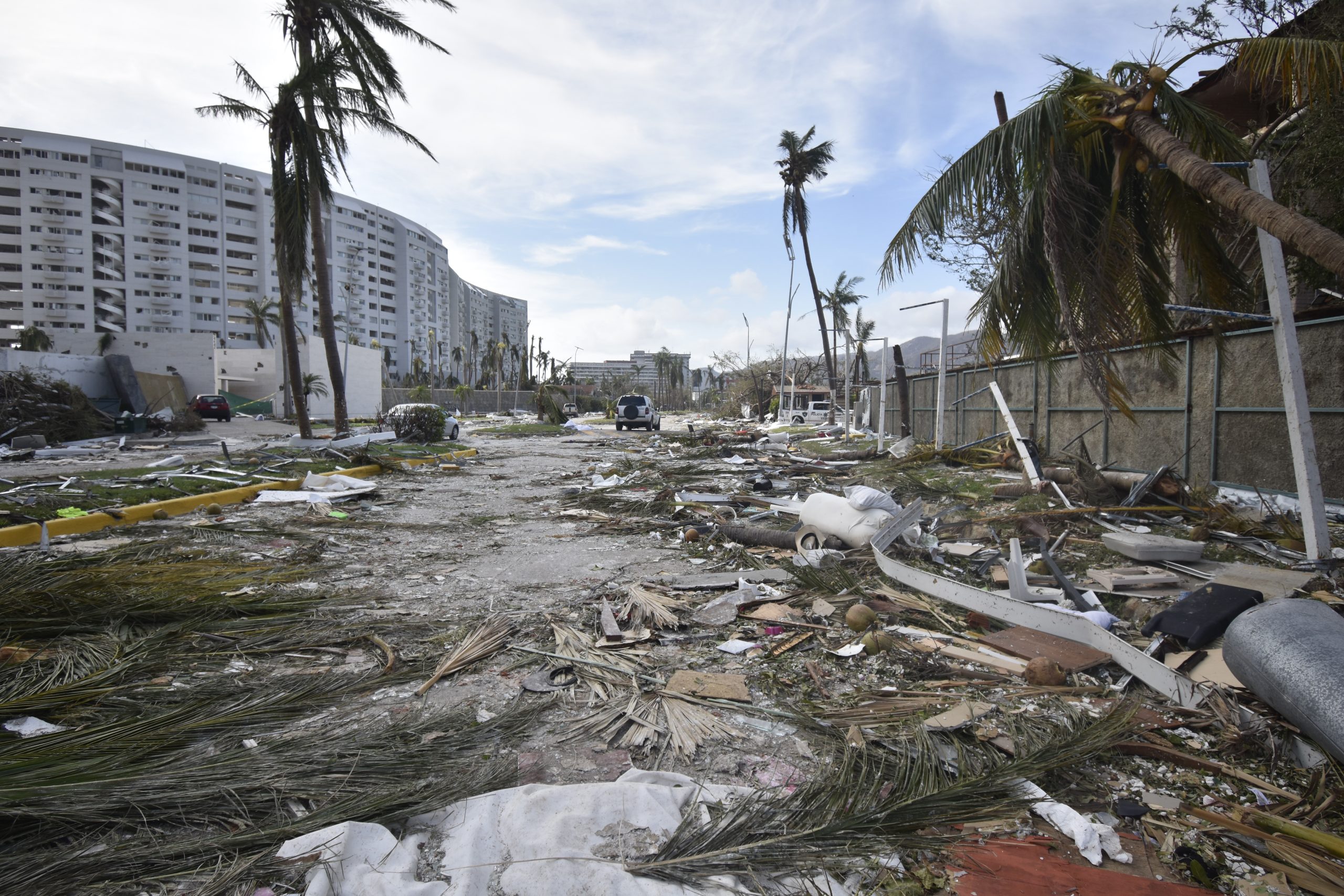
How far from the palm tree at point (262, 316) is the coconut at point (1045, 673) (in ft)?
243

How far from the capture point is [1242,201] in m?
5.00

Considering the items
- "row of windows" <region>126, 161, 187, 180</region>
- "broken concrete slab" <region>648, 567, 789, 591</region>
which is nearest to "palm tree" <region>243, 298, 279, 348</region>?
"row of windows" <region>126, 161, 187, 180</region>

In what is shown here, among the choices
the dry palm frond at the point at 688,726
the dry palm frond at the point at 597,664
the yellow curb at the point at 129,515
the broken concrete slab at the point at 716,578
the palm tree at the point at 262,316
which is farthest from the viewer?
the palm tree at the point at 262,316

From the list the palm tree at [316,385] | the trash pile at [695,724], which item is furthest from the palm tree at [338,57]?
the palm tree at [316,385]

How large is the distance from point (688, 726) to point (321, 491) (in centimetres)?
865

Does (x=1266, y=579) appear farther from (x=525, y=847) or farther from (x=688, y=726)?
(x=525, y=847)

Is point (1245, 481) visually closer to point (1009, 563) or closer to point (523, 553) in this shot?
point (1009, 563)

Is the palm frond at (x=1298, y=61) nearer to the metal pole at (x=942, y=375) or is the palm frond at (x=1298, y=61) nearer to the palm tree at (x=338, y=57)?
the metal pole at (x=942, y=375)

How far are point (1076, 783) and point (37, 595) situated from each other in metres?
5.59

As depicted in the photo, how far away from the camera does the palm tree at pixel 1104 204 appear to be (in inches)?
241

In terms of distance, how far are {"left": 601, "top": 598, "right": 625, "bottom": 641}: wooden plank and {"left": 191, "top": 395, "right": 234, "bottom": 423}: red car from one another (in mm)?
32135

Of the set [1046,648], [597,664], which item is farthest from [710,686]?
[1046,648]

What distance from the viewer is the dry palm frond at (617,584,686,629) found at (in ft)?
14.8

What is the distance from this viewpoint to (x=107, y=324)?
257 ft
